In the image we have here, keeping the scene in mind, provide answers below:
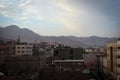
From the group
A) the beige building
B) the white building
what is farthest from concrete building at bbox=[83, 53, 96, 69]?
the white building

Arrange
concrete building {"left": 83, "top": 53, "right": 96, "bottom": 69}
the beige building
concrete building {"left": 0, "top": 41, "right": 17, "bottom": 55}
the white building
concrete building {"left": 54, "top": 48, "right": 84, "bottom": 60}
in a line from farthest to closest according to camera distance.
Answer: the white building → concrete building {"left": 0, "top": 41, "right": 17, "bottom": 55} → concrete building {"left": 83, "top": 53, "right": 96, "bottom": 69} → concrete building {"left": 54, "top": 48, "right": 84, "bottom": 60} → the beige building

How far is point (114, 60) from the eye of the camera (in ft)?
120

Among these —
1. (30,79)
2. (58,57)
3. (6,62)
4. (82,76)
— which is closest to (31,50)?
(58,57)

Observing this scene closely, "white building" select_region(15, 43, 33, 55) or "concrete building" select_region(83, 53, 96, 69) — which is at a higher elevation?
"white building" select_region(15, 43, 33, 55)

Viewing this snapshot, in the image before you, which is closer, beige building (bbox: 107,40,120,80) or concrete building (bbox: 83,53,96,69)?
beige building (bbox: 107,40,120,80)

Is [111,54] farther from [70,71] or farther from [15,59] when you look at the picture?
[15,59]

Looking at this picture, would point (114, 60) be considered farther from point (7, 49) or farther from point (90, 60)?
point (7, 49)

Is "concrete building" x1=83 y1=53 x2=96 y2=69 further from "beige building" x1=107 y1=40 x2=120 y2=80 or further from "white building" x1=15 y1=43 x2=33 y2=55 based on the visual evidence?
"white building" x1=15 y1=43 x2=33 y2=55

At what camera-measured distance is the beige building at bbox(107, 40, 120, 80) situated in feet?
113

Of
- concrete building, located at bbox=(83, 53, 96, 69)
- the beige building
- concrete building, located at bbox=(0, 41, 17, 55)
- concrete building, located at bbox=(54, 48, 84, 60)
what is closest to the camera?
the beige building

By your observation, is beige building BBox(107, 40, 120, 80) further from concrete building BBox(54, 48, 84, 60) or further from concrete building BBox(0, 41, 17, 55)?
concrete building BBox(0, 41, 17, 55)

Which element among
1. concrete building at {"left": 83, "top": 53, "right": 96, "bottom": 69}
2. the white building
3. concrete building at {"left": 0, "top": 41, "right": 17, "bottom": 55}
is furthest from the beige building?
the white building

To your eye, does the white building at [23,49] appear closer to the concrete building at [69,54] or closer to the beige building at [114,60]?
the concrete building at [69,54]

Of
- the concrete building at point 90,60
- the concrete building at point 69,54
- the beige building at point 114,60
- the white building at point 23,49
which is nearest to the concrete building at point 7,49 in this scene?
the white building at point 23,49
